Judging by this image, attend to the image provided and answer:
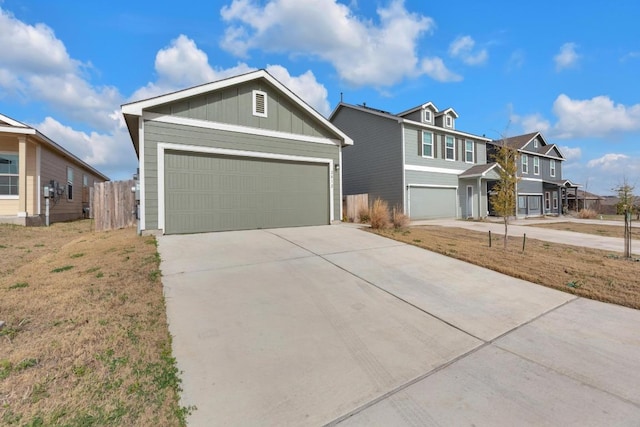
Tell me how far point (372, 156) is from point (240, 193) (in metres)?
11.1

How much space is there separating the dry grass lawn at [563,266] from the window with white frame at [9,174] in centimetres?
1505

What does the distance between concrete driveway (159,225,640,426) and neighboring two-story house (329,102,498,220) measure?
1200 cm

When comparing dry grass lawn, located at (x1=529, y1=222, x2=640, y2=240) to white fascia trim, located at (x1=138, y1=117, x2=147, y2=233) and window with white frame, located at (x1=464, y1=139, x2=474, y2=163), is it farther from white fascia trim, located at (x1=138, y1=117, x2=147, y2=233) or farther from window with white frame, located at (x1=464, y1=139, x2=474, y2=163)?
white fascia trim, located at (x1=138, y1=117, x2=147, y2=233)

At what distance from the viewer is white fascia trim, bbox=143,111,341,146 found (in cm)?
888

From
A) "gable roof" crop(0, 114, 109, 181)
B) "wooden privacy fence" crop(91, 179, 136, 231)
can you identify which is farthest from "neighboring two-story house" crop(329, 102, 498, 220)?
"gable roof" crop(0, 114, 109, 181)

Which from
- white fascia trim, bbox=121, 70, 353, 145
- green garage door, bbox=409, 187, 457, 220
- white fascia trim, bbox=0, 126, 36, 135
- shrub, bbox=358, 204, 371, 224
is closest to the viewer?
white fascia trim, bbox=121, 70, 353, 145

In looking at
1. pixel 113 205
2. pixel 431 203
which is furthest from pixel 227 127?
pixel 431 203

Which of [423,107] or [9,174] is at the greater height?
[423,107]

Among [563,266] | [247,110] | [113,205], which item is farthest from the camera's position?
[113,205]

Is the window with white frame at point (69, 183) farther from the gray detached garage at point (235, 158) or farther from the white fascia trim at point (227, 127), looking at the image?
the white fascia trim at point (227, 127)

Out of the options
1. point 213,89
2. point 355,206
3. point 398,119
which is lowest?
point 355,206

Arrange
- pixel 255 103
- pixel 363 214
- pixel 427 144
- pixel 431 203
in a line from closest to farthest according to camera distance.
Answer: pixel 255 103
pixel 363 214
pixel 427 144
pixel 431 203

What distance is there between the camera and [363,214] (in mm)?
14875

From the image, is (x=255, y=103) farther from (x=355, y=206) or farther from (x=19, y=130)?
(x=19, y=130)
